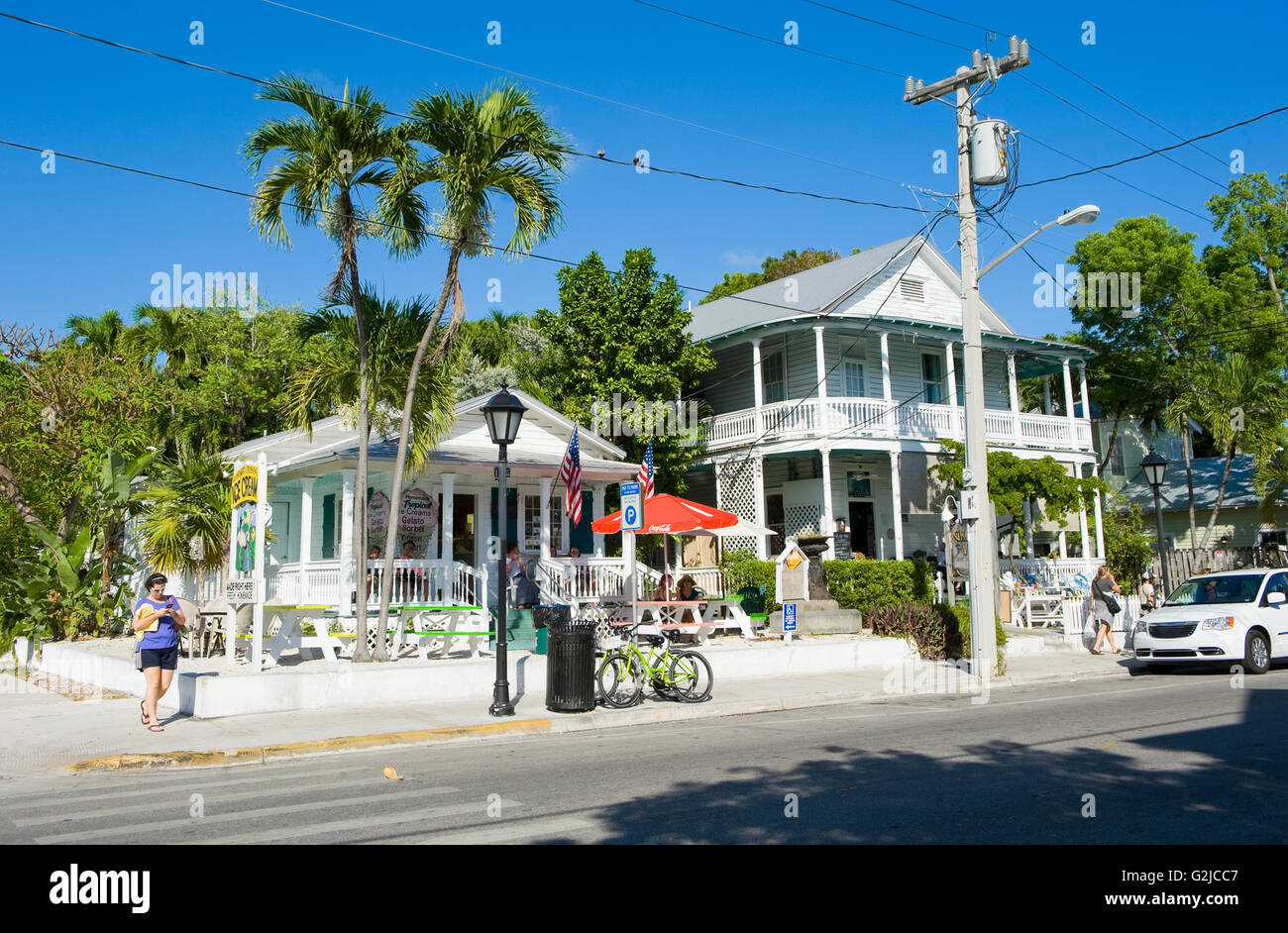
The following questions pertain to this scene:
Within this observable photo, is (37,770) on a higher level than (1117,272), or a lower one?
lower

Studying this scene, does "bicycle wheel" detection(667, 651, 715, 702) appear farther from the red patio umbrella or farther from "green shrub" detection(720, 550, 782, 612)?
"green shrub" detection(720, 550, 782, 612)

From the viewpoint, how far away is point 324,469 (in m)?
18.7

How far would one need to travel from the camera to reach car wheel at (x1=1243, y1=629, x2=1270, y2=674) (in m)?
16.4

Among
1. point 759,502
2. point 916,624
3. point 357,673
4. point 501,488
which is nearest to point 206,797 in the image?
point 357,673

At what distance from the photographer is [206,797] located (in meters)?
8.05

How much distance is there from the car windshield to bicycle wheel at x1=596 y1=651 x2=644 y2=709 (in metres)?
11.0

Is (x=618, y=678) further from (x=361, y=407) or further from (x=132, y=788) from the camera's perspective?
(x=132, y=788)

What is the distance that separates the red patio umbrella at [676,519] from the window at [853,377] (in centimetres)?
966

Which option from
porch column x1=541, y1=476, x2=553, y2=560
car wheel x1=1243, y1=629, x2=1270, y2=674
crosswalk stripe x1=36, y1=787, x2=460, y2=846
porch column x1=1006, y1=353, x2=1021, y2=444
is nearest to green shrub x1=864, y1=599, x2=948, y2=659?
car wheel x1=1243, y1=629, x2=1270, y2=674

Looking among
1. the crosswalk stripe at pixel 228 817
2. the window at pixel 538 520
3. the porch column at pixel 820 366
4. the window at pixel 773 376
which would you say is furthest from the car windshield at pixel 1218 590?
the crosswalk stripe at pixel 228 817

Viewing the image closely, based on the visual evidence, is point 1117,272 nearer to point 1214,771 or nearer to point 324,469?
point 324,469

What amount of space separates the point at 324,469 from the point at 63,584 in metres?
5.65
